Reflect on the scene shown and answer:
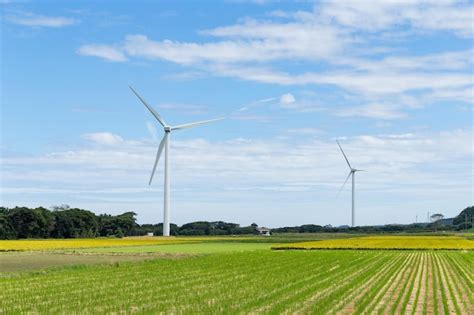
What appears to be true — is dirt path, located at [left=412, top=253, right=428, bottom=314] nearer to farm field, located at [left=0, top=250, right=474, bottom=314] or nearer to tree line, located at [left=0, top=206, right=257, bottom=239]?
farm field, located at [left=0, top=250, right=474, bottom=314]

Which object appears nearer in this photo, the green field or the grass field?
the green field

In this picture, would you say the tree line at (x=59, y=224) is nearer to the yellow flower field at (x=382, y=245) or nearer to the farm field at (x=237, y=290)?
the yellow flower field at (x=382, y=245)

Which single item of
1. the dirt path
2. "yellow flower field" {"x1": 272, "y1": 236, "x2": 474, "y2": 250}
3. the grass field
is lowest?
the dirt path

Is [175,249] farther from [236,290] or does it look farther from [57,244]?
[236,290]

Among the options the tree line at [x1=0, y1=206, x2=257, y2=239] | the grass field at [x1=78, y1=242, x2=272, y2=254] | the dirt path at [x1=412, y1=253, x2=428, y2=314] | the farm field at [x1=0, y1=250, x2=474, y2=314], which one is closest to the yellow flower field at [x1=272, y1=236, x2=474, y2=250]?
the grass field at [x1=78, y1=242, x2=272, y2=254]

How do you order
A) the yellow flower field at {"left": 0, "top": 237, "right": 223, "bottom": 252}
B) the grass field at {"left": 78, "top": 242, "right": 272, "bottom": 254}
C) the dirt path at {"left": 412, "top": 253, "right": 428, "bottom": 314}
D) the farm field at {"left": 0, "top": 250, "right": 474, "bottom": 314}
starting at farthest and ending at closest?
the yellow flower field at {"left": 0, "top": 237, "right": 223, "bottom": 252} → the grass field at {"left": 78, "top": 242, "right": 272, "bottom": 254} → the farm field at {"left": 0, "top": 250, "right": 474, "bottom": 314} → the dirt path at {"left": 412, "top": 253, "right": 428, "bottom": 314}

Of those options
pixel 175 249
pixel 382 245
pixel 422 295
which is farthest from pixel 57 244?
pixel 422 295

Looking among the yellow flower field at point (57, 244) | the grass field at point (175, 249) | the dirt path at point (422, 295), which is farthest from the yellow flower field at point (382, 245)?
the dirt path at point (422, 295)

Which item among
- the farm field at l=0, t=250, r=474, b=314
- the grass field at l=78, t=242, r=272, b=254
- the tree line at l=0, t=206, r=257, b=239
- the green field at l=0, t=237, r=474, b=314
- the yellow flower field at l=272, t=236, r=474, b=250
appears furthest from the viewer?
the tree line at l=0, t=206, r=257, b=239

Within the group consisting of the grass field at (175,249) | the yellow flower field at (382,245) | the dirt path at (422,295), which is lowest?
the dirt path at (422,295)

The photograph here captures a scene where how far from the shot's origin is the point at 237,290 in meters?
31.5

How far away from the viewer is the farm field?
2558 centimetres

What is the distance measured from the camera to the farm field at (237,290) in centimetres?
2558

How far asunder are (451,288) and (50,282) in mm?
20138
